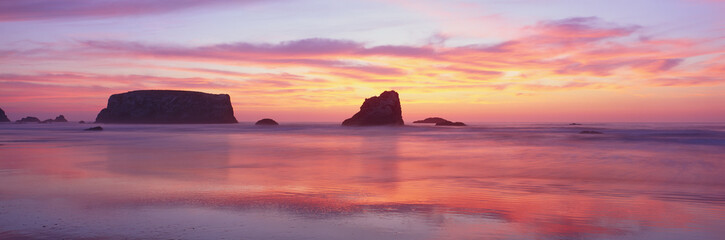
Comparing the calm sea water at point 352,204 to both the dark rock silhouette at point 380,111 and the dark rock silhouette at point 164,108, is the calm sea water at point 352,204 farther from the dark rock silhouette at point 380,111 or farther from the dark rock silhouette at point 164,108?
the dark rock silhouette at point 164,108

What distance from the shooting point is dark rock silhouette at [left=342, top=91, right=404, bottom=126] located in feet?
322

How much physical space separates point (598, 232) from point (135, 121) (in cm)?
18234

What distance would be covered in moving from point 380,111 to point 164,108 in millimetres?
107591

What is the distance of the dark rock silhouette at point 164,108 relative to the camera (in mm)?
171375

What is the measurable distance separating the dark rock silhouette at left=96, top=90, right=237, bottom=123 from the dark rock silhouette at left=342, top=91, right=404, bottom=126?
3609 inches

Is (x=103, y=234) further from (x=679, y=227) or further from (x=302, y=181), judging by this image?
(x=679, y=227)

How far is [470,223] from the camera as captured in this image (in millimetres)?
Answer: 6664

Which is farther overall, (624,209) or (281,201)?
(281,201)

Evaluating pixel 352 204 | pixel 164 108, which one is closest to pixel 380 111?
pixel 352 204

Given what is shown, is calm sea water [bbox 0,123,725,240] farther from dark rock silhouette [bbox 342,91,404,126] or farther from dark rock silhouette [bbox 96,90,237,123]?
dark rock silhouette [bbox 96,90,237,123]

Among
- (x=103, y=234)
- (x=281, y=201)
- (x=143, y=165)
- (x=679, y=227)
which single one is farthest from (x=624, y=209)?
(x=143, y=165)

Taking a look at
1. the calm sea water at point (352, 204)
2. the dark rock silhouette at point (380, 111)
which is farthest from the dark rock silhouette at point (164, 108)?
the calm sea water at point (352, 204)

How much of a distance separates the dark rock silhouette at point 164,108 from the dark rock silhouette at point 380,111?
91.7 metres

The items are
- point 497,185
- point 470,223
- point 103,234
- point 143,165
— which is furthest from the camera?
point 143,165
